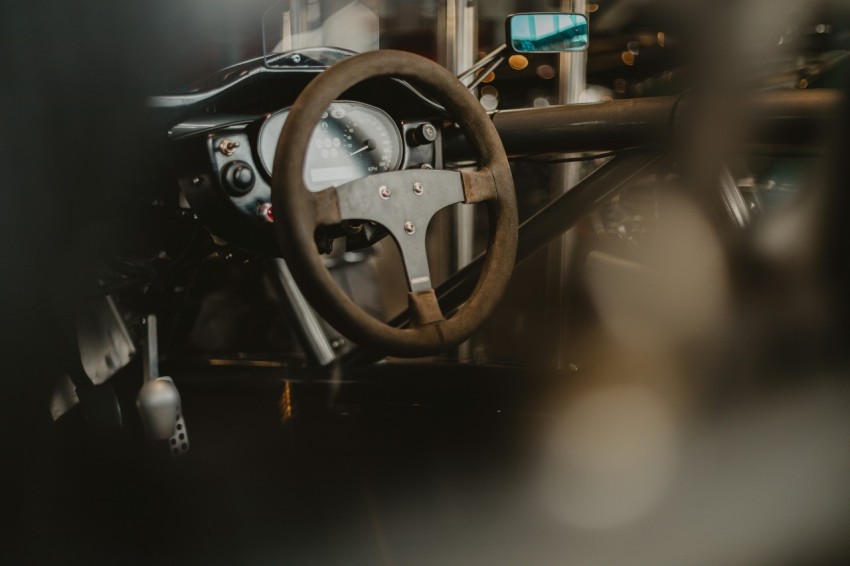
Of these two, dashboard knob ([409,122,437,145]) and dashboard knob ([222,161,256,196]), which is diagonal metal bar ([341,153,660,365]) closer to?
dashboard knob ([409,122,437,145])

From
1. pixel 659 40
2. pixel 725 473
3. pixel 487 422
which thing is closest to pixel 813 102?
pixel 725 473

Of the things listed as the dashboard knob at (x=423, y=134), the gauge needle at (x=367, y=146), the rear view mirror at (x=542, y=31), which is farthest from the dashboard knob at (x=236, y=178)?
the rear view mirror at (x=542, y=31)

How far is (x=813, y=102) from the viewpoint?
4.06ft

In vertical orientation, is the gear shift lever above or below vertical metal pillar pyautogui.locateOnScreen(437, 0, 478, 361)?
below

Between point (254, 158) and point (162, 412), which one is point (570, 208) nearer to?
point (254, 158)

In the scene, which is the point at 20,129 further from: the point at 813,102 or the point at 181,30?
the point at 813,102

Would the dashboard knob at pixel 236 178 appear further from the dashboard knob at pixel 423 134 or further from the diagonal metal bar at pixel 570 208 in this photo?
the diagonal metal bar at pixel 570 208

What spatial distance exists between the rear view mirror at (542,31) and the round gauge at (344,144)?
325 mm

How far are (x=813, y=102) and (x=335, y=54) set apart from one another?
0.93 meters

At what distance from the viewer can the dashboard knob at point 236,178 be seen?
1065 millimetres

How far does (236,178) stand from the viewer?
3.49 feet

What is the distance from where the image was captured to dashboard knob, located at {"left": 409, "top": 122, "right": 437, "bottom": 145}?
126 cm

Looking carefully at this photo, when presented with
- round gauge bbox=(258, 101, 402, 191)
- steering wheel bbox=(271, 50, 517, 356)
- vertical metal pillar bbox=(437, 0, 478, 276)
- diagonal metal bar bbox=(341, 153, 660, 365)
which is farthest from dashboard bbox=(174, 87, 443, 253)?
vertical metal pillar bbox=(437, 0, 478, 276)

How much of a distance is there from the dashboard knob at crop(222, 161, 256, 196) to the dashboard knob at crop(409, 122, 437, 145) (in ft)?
1.14
